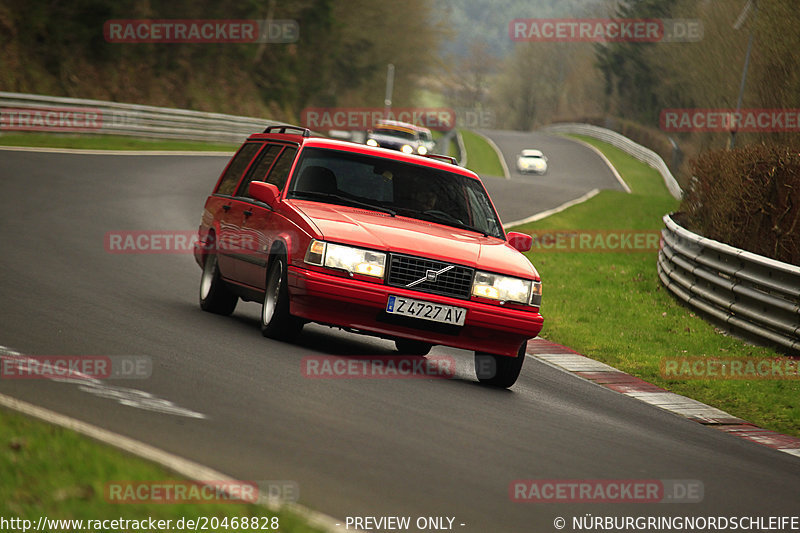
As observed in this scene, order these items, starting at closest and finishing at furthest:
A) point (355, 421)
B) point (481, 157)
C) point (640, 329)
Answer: point (355, 421) < point (640, 329) < point (481, 157)

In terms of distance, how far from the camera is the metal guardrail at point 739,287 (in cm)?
1200

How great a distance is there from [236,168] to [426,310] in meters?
3.77

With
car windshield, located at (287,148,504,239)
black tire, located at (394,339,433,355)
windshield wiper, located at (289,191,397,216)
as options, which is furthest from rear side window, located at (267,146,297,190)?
black tire, located at (394,339,433,355)

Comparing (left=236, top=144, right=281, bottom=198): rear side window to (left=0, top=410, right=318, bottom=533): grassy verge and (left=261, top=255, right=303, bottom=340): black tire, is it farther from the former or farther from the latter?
(left=0, top=410, right=318, bottom=533): grassy verge

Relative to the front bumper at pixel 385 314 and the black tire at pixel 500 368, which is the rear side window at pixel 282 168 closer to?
the front bumper at pixel 385 314

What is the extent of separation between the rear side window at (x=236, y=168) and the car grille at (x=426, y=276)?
10.5 feet

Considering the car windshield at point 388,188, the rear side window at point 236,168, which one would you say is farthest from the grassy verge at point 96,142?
the car windshield at point 388,188

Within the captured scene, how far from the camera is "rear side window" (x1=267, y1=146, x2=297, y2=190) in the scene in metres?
9.87

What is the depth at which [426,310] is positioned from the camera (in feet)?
27.8

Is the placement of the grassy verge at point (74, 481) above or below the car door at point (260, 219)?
below

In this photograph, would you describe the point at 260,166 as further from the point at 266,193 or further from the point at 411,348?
the point at 411,348

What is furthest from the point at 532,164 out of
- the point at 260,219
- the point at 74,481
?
the point at 74,481

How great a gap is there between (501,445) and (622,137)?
72.1 metres

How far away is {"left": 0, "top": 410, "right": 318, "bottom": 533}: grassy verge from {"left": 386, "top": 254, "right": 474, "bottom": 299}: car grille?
155 inches
